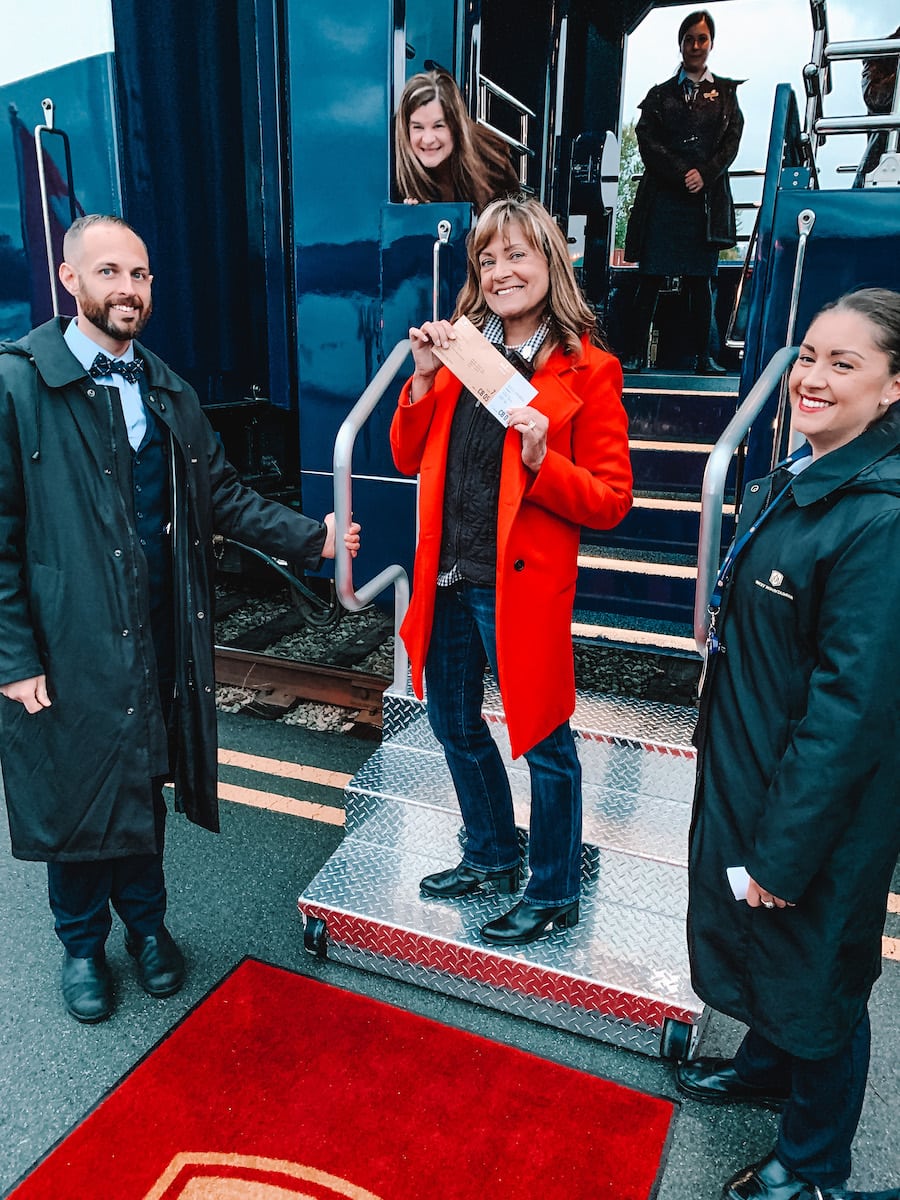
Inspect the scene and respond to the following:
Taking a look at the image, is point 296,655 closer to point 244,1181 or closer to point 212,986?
point 212,986

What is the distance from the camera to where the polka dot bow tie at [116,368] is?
199 cm

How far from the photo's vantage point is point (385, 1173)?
A: 182 cm

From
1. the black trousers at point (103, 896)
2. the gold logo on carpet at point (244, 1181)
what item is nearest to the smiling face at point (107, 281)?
the black trousers at point (103, 896)

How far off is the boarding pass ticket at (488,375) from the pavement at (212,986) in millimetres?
1500

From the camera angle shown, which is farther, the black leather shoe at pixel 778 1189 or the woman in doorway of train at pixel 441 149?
the woman in doorway of train at pixel 441 149

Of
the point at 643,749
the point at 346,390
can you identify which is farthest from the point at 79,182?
the point at 643,749

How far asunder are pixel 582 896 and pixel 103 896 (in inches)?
48.1

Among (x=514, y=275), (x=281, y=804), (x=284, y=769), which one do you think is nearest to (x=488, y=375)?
(x=514, y=275)

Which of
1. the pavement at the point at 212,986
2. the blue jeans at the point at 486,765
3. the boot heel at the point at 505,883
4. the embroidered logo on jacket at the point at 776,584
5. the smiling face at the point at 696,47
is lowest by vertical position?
the pavement at the point at 212,986

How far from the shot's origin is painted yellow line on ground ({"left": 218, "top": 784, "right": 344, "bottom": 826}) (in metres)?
3.19

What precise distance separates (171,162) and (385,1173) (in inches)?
139

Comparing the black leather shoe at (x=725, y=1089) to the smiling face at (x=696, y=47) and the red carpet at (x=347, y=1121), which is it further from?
the smiling face at (x=696, y=47)

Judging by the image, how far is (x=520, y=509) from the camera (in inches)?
74.7

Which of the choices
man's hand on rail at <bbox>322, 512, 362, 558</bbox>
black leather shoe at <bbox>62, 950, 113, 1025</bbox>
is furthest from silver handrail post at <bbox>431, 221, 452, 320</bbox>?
black leather shoe at <bbox>62, 950, 113, 1025</bbox>
